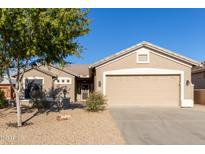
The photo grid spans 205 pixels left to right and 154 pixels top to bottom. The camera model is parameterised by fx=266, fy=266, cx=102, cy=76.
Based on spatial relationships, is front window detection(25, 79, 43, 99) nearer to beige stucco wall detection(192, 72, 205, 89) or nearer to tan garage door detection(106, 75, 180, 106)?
tan garage door detection(106, 75, 180, 106)

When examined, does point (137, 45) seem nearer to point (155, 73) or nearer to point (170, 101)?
point (155, 73)

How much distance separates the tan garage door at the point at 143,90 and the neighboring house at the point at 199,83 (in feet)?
15.5

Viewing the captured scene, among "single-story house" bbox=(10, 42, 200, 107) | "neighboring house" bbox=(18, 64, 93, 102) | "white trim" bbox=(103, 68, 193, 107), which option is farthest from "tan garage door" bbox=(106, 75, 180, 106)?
"neighboring house" bbox=(18, 64, 93, 102)

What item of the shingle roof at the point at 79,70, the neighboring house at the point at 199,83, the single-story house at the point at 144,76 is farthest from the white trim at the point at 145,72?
the shingle roof at the point at 79,70

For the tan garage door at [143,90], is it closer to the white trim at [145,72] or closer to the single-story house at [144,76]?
the single-story house at [144,76]

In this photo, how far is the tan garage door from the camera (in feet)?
66.4

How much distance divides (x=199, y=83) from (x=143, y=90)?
34.2ft

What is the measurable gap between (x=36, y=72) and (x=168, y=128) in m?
17.3

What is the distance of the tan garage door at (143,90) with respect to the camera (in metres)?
20.2

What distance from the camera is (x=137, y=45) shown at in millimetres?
20203

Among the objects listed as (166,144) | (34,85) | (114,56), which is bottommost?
(166,144)

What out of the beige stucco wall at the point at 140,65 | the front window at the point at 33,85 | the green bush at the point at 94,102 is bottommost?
the green bush at the point at 94,102

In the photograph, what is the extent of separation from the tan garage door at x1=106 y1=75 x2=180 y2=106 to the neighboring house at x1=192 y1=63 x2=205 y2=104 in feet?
15.5
